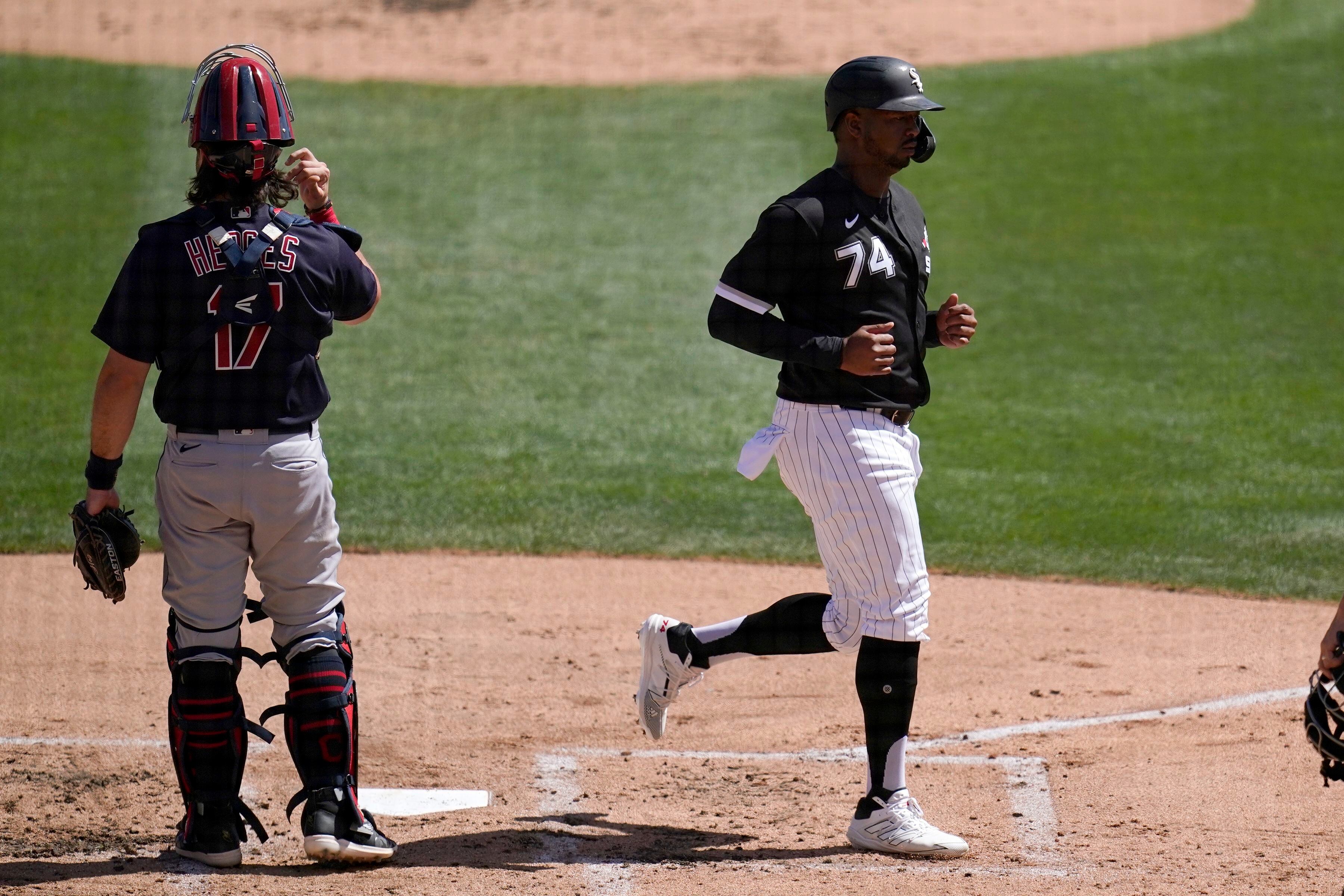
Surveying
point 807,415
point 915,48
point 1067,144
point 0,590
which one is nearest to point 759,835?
point 807,415

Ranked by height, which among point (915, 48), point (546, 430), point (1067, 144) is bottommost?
point (546, 430)

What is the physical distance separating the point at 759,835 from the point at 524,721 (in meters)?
1.13

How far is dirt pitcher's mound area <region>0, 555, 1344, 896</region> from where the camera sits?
331 centimetres

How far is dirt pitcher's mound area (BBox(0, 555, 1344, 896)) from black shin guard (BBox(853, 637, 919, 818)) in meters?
0.19

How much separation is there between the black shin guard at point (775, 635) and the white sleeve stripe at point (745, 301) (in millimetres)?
723

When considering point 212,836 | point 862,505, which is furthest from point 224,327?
point 862,505

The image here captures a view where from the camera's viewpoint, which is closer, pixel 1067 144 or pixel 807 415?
pixel 807 415

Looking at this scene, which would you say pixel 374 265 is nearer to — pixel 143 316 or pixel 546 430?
pixel 546 430

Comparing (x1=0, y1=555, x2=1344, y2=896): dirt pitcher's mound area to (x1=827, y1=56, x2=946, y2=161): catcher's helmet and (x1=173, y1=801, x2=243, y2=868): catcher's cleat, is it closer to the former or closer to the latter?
(x1=173, y1=801, x2=243, y2=868): catcher's cleat

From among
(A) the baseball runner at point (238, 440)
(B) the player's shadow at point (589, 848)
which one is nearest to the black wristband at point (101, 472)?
(A) the baseball runner at point (238, 440)

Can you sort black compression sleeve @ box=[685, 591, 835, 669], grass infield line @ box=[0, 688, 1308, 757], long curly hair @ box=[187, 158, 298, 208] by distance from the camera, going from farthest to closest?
grass infield line @ box=[0, 688, 1308, 757] → black compression sleeve @ box=[685, 591, 835, 669] → long curly hair @ box=[187, 158, 298, 208]

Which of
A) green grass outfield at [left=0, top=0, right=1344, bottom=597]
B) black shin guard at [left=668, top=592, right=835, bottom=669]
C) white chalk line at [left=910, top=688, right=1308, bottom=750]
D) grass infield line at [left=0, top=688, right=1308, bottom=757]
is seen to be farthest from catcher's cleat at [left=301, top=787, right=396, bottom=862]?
green grass outfield at [left=0, top=0, right=1344, bottom=597]

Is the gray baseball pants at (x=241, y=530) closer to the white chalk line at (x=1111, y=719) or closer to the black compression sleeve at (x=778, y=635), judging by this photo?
the black compression sleeve at (x=778, y=635)

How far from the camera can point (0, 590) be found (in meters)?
5.83
